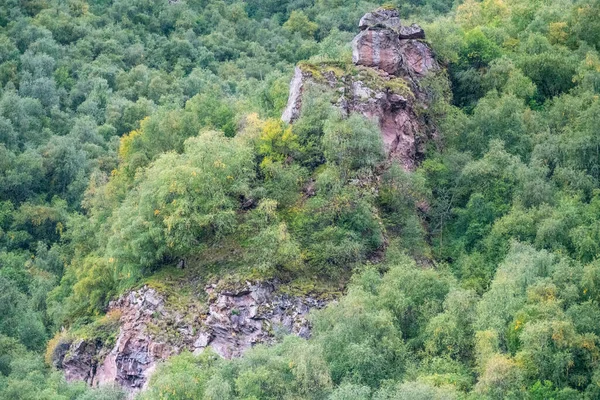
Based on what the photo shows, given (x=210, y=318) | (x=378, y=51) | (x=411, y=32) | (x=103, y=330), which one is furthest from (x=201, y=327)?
(x=411, y=32)

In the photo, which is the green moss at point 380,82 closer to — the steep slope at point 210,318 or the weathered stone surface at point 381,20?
the steep slope at point 210,318

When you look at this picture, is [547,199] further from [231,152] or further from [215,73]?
[215,73]

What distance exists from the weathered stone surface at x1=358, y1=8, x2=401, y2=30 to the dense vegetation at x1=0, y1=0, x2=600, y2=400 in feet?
11.2

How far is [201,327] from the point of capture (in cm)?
5297

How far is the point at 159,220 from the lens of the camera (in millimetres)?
57000

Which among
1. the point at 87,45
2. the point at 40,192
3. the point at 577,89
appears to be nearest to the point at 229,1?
the point at 87,45

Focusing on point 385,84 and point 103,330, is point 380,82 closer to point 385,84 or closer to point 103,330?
point 385,84

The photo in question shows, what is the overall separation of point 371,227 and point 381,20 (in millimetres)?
19512

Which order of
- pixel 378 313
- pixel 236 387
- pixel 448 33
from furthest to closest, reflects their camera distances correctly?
pixel 448 33 → pixel 378 313 → pixel 236 387

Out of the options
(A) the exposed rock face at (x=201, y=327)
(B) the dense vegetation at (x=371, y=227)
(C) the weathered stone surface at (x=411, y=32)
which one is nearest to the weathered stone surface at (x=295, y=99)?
(B) the dense vegetation at (x=371, y=227)

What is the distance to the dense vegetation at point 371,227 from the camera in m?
47.0

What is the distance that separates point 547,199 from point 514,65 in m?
17.6

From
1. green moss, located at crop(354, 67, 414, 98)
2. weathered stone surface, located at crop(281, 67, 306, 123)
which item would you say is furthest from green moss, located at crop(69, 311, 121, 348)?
green moss, located at crop(354, 67, 414, 98)

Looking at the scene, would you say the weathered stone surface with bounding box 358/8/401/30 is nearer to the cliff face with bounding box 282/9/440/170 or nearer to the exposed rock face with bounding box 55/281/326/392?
the cliff face with bounding box 282/9/440/170
